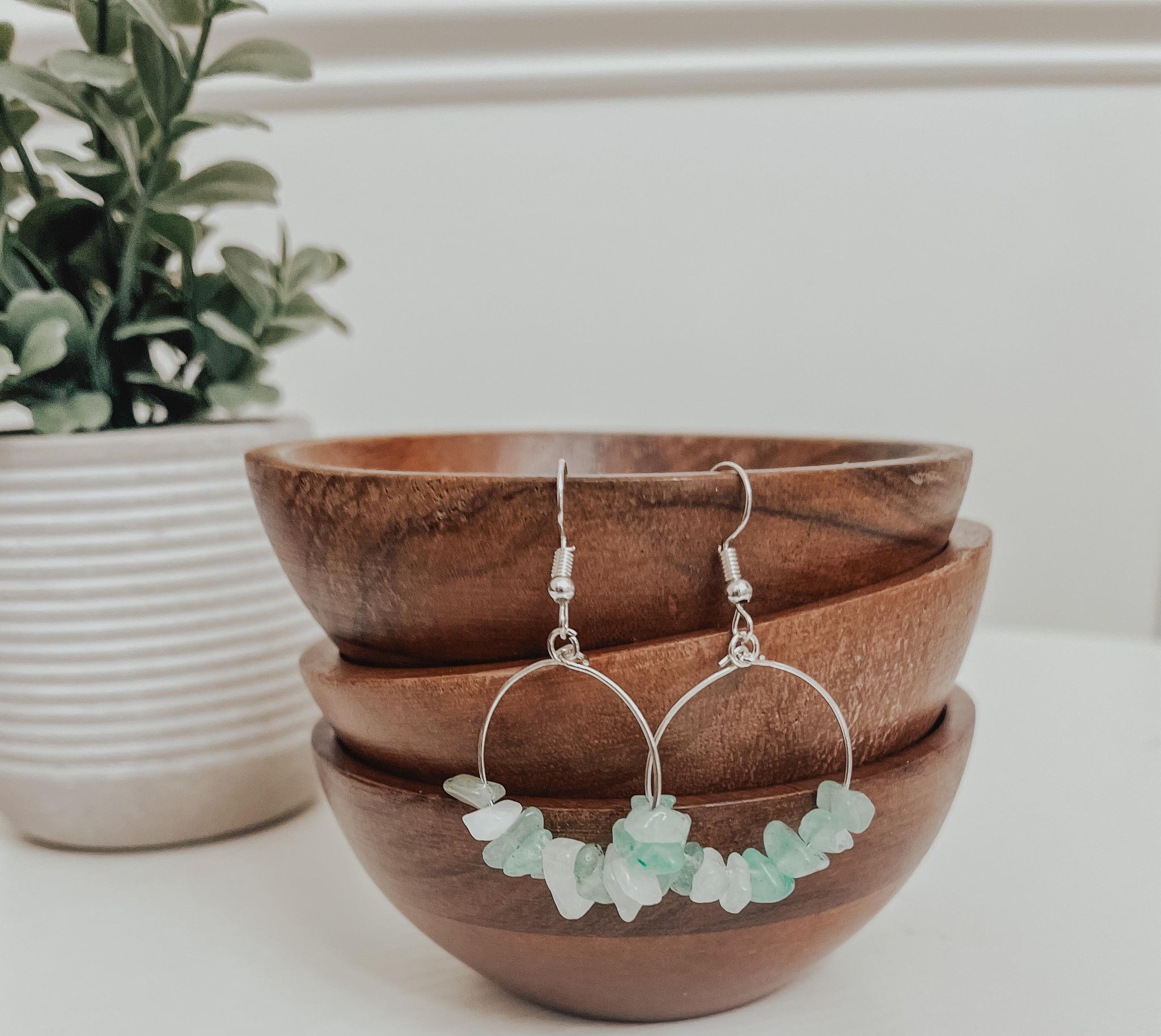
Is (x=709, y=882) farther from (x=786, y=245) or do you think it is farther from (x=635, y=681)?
(x=786, y=245)

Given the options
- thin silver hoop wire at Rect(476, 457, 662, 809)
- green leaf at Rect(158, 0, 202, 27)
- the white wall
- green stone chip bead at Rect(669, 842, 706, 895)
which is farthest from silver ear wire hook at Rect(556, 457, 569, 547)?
the white wall

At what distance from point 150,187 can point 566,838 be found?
43cm

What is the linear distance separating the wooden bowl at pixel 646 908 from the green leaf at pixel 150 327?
0.29m

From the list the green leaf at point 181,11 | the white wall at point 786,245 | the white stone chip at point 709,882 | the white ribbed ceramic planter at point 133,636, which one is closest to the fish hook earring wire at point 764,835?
the white stone chip at point 709,882

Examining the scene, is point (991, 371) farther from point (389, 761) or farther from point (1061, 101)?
point (389, 761)

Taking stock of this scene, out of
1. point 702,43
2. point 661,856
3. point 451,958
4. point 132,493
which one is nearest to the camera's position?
point 661,856

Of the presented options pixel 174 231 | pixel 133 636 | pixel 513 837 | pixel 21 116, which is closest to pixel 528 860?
pixel 513 837

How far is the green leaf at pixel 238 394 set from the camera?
57 centimetres

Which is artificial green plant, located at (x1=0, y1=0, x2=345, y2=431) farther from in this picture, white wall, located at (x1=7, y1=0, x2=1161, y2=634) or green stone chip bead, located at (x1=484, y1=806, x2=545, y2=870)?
white wall, located at (x1=7, y1=0, x2=1161, y2=634)

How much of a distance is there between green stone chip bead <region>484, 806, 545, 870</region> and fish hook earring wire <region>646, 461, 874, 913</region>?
4 centimetres

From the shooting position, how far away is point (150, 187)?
54 cm

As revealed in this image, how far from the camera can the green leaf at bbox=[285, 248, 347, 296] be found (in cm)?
62

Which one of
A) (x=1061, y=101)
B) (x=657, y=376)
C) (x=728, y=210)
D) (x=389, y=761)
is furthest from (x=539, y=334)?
(x=389, y=761)

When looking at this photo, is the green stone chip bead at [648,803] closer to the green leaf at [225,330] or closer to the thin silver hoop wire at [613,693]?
the thin silver hoop wire at [613,693]
